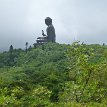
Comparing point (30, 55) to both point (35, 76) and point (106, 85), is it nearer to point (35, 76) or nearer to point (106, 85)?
point (35, 76)

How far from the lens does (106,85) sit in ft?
129

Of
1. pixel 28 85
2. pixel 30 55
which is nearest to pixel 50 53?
pixel 30 55

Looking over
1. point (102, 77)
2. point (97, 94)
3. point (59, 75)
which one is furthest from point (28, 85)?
point (97, 94)

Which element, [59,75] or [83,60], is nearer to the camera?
[83,60]

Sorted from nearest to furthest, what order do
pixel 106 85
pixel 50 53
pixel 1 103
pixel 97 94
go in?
1. pixel 1 103
2. pixel 97 94
3. pixel 106 85
4. pixel 50 53

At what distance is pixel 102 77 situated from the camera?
134 feet

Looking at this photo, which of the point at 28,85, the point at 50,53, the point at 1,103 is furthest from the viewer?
the point at 50,53

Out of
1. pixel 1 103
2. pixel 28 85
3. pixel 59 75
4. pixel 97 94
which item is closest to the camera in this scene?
pixel 1 103

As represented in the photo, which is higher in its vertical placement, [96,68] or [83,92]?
[96,68]

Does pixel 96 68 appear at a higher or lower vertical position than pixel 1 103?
higher

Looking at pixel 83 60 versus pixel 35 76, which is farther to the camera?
pixel 35 76

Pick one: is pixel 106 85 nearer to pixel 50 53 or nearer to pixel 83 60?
pixel 83 60

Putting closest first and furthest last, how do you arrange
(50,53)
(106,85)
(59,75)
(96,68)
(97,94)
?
(96,68)
(97,94)
(106,85)
(59,75)
(50,53)

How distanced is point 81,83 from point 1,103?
7.28m
